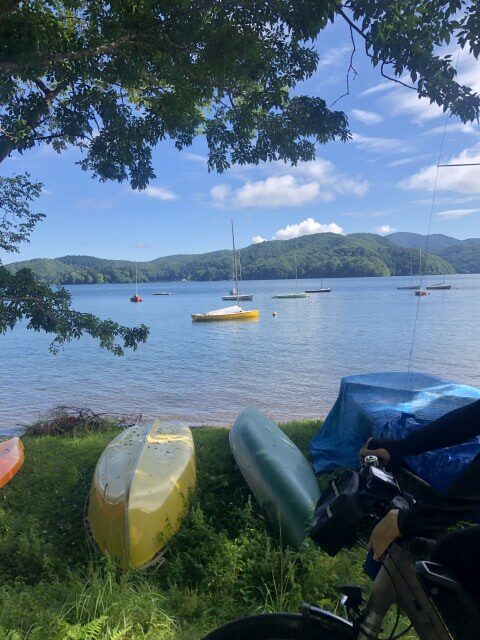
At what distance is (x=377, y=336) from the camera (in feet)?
111

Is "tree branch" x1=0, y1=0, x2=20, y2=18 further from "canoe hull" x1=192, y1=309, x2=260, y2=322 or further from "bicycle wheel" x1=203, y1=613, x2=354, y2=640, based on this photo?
"canoe hull" x1=192, y1=309, x2=260, y2=322

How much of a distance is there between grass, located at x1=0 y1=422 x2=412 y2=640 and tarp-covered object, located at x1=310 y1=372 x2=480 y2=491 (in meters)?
1.23

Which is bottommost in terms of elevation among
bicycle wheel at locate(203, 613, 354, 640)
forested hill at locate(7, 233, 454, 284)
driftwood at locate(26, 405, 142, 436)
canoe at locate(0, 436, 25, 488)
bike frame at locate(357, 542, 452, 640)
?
forested hill at locate(7, 233, 454, 284)

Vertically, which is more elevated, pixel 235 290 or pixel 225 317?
pixel 235 290

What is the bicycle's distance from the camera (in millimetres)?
1570

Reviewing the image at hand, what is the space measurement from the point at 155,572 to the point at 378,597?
331 cm

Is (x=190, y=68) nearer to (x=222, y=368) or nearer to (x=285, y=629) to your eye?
(x=285, y=629)

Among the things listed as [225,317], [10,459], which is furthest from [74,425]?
[225,317]

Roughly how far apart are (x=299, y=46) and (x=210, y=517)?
17.9ft

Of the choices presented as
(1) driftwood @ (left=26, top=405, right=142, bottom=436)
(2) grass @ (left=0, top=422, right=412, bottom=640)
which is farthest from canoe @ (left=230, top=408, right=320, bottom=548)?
(1) driftwood @ (left=26, top=405, right=142, bottom=436)

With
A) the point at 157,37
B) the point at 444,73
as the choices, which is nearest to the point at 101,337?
the point at 157,37

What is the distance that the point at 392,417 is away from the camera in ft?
20.2

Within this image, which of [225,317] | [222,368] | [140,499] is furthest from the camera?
[225,317]

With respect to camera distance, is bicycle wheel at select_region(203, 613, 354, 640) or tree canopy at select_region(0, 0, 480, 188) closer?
bicycle wheel at select_region(203, 613, 354, 640)
